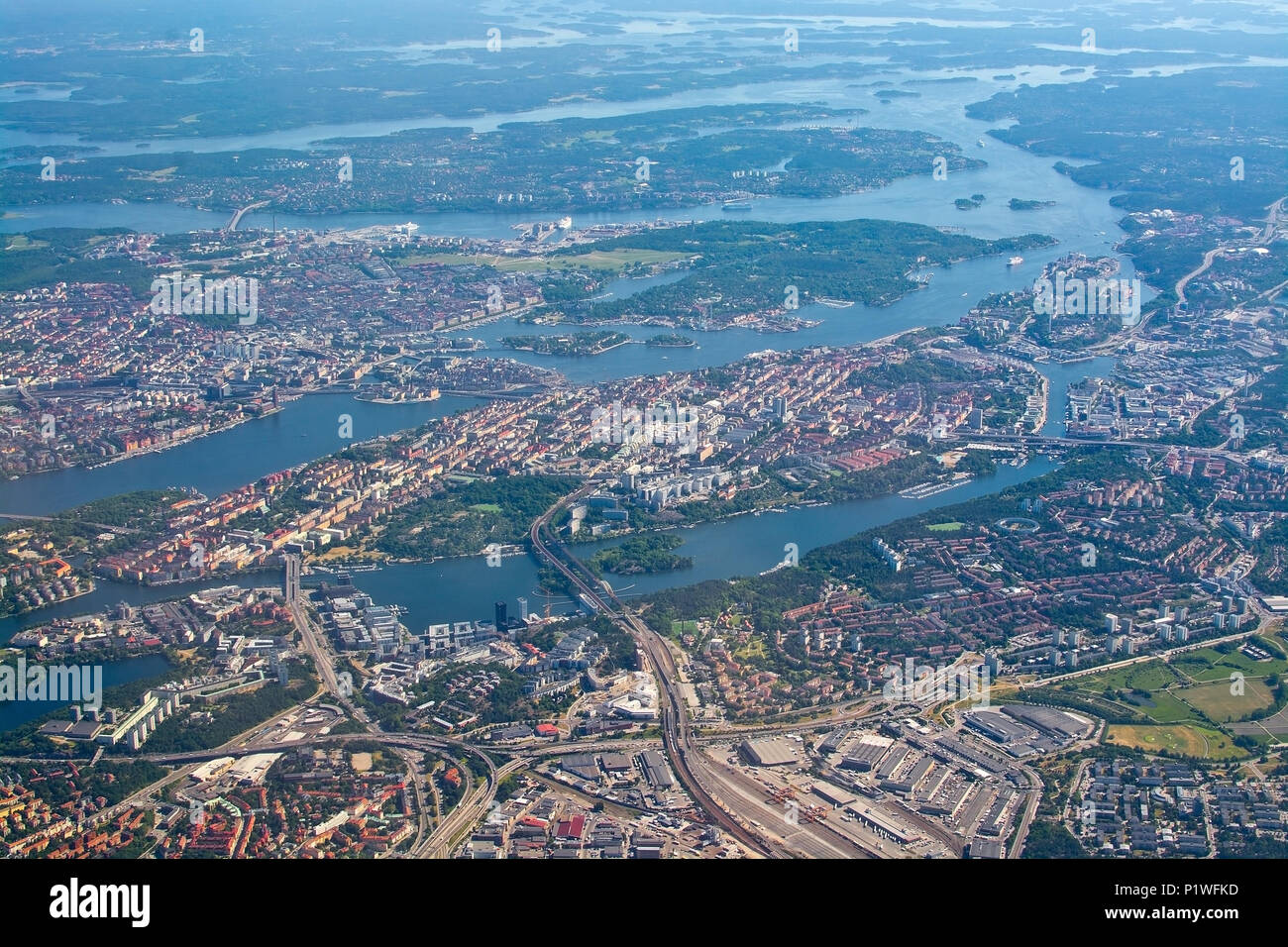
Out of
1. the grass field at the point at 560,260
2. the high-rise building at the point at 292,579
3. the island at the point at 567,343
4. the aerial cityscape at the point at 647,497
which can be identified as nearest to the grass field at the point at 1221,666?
the aerial cityscape at the point at 647,497

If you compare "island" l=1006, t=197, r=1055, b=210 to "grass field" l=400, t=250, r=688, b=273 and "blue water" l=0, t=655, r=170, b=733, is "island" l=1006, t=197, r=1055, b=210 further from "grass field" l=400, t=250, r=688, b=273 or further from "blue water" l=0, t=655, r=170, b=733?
"blue water" l=0, t=655, r=170, b=733

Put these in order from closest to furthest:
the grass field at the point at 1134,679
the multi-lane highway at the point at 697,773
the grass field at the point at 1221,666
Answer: the multi-lane highway at the point at 697,773 < the grass field at the point at 1134,679 < the grass field at the point at 1221,666

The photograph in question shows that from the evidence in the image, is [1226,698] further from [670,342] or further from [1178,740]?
[670,342]

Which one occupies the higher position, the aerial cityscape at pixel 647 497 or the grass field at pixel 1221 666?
the aerial cityscape at pixel 647 497

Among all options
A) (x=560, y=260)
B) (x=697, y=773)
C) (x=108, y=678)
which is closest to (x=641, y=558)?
(x=697, y=773)

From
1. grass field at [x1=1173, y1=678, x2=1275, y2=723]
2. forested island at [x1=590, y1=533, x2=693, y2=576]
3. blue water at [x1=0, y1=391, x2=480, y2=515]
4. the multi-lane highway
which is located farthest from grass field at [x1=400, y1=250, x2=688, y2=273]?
grass field at [x1=1173, y1=678, x2=1275, y2=723]

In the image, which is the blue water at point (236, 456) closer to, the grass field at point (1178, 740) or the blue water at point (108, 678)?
the blue water at point (108, 678)

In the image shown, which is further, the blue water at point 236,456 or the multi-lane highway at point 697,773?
the blue water at point 236,456
